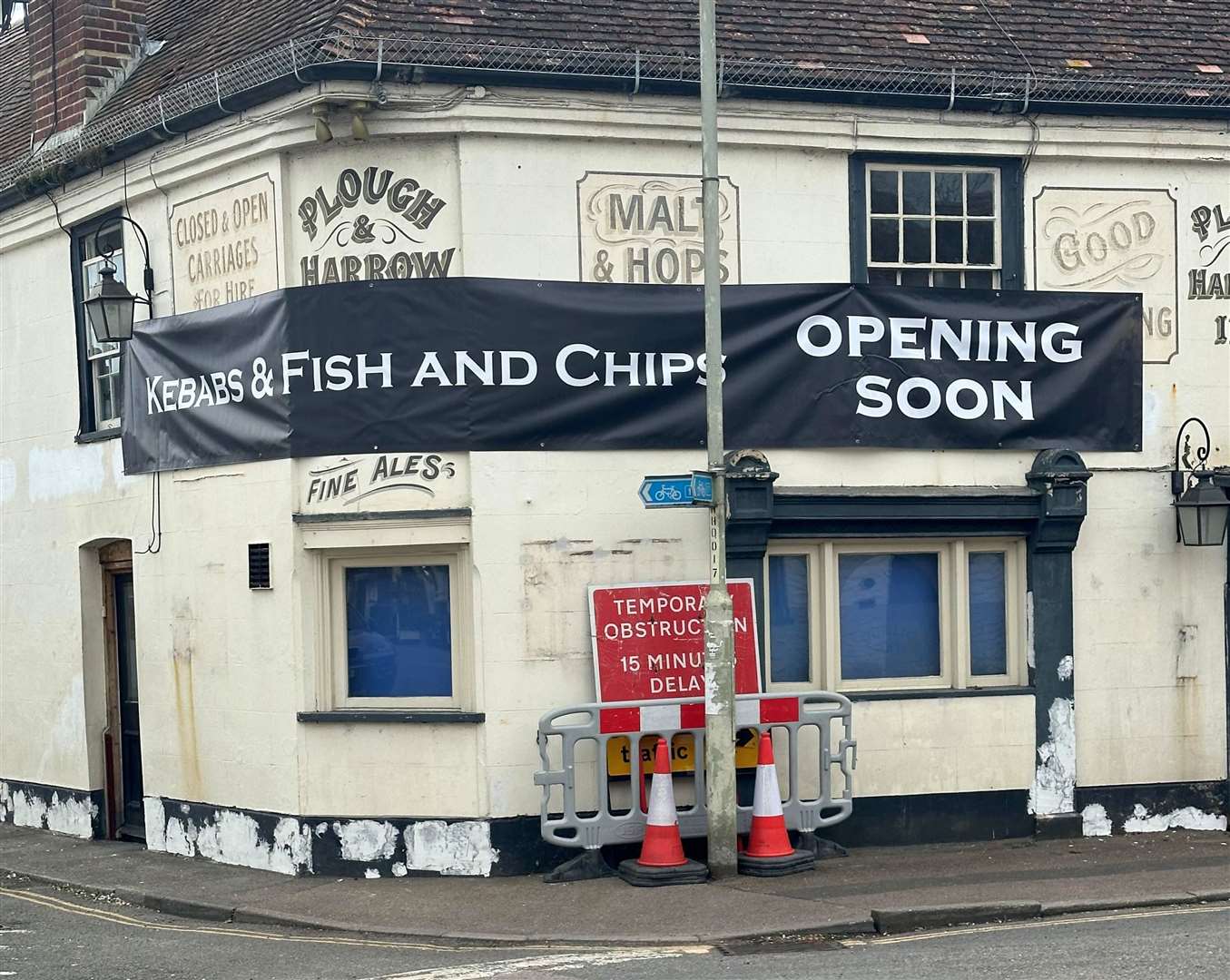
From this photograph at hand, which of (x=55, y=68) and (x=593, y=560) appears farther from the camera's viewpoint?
(x=55, y=68)

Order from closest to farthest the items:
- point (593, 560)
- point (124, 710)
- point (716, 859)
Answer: point (716, 859)
point (593, 560)
point (124, 710)

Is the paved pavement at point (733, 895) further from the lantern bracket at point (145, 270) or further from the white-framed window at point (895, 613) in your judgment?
the lantern bracket at point (145, 270)

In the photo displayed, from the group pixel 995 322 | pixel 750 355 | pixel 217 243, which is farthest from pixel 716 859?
pixel 217 243

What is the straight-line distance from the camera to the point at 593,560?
12984mm

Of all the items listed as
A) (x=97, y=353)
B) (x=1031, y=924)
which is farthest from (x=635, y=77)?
(x=1031, y=924)

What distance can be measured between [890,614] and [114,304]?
686 centimetres

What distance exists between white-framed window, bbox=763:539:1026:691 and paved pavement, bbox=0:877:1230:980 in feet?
9.97

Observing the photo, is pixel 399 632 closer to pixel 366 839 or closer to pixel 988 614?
pixel 366 839

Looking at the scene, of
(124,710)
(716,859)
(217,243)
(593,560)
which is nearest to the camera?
(716,859)

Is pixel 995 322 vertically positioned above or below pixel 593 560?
above

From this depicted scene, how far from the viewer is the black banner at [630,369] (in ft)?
42.2

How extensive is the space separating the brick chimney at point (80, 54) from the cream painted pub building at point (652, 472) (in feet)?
2.92

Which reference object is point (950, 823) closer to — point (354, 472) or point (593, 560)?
point (593, 560)

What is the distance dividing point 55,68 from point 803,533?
8.34m
